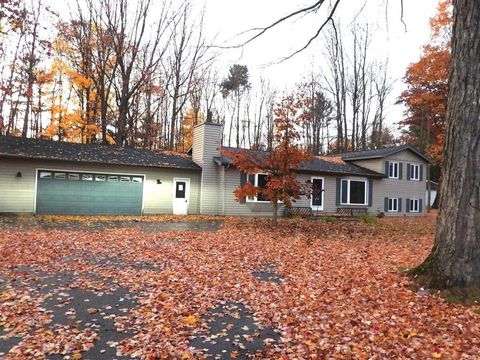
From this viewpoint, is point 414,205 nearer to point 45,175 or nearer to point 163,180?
point 163,180

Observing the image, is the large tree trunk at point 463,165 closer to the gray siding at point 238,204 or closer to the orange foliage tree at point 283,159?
the orange foliage tree at point 283,159

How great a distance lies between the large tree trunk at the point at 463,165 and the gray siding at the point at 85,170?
15.9 metres

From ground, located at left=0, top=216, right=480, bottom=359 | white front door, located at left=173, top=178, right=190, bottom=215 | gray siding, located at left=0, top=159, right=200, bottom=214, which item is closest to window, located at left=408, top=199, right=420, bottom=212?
gray siding, located at left=0, top=159, right=200, bottom=214

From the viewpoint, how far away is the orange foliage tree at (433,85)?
21.1 meters

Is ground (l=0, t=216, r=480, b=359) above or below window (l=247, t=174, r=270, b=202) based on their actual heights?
below

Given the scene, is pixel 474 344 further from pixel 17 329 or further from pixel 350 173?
pixel 350 173

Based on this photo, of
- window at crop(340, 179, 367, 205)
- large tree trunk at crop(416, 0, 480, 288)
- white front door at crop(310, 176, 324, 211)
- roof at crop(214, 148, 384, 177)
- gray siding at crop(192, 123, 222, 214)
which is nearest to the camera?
large tree trunk at crop(416, 0, 480, 288)

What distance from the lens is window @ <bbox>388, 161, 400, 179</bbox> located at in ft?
84.2


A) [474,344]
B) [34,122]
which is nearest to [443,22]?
[474,344]

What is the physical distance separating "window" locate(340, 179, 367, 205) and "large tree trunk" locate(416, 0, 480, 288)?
60.0 ft

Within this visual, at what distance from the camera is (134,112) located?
30562mm

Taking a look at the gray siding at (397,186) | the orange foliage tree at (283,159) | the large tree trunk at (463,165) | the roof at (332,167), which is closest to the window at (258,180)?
the roof at (332,167)

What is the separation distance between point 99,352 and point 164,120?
107 ft

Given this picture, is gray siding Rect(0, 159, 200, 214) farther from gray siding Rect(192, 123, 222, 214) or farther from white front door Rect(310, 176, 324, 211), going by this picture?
white front door Rect(310, 176, 324, 211)
